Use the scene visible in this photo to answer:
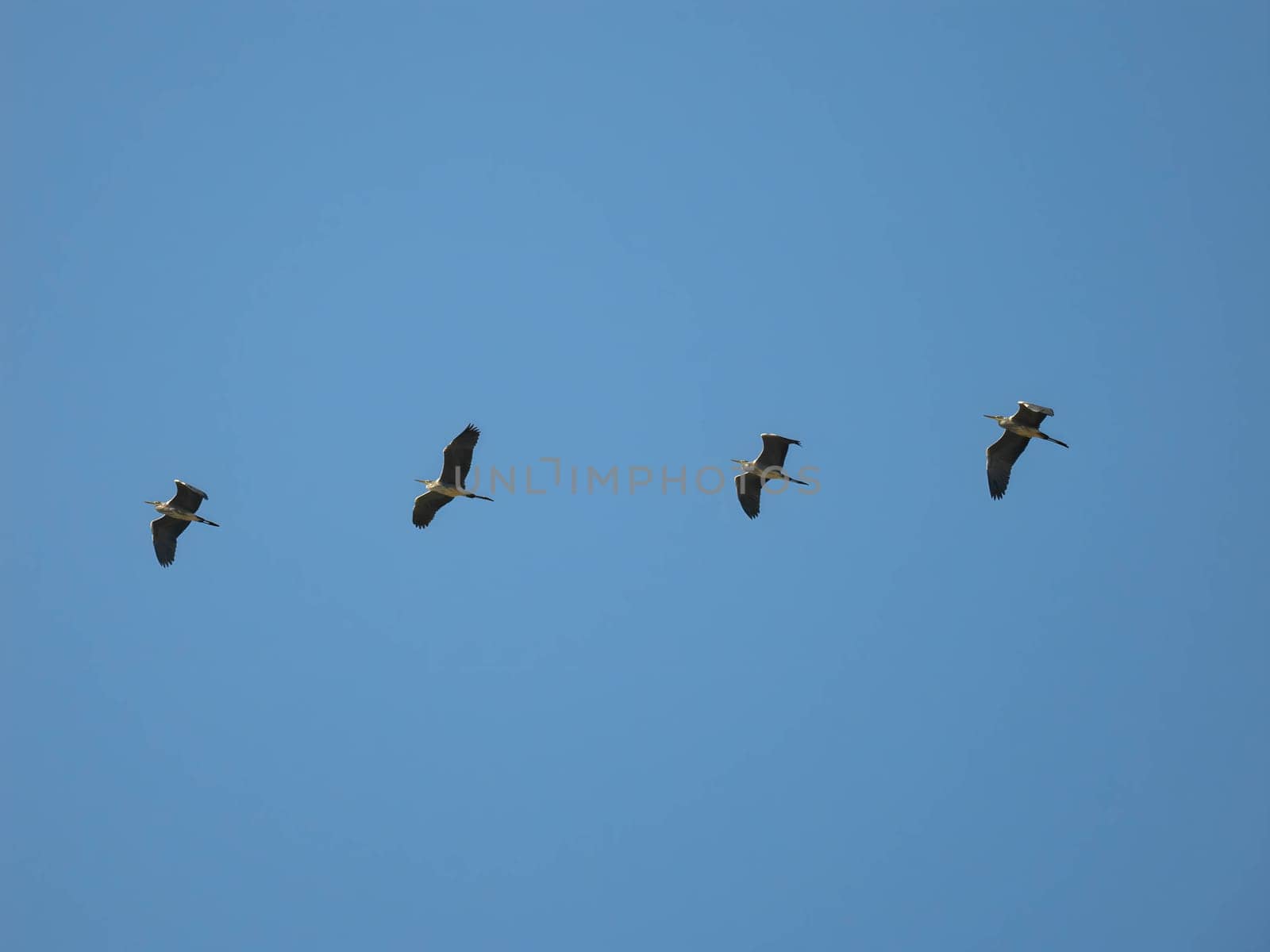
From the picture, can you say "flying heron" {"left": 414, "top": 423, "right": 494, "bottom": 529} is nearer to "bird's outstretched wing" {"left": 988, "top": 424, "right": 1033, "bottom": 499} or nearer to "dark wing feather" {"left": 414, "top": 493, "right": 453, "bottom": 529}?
"dark wing feather" {"left": 414, "top": 493, "right": 453, "bottom": 529}

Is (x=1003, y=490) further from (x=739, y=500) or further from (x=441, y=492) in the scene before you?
(x=441, y=492)

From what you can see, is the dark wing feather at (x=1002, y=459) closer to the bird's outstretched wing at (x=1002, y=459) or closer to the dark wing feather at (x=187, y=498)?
the bird's outstretched wing at (x=1002, y=459)

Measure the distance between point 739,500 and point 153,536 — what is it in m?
14.9

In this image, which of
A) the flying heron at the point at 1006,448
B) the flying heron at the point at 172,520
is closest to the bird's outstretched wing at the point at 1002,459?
the flying heron at the point at 1006,448

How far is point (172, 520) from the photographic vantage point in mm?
39781

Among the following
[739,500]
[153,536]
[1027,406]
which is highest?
[1027,406]

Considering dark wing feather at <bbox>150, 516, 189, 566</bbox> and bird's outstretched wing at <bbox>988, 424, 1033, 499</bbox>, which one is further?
dark wing feather at <bbox>150, 516, 189, 566</bbox>

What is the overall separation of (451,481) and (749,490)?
7.54 metres

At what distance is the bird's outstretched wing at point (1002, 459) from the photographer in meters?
38.4

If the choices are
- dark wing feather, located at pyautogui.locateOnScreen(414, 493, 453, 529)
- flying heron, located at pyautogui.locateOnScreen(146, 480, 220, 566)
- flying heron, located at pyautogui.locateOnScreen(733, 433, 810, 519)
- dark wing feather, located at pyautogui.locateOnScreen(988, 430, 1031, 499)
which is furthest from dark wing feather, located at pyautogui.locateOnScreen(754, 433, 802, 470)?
flying heron, located at pyautogui.locateOnScreen(146, 480, 220, 566)

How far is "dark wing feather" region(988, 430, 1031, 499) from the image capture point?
38.4 m

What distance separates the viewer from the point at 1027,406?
3675 centimetres

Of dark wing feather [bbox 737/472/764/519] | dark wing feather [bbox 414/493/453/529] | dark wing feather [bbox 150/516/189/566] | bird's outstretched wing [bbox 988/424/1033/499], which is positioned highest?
bird's outstretched wing [bbox 988/424/1033/499]

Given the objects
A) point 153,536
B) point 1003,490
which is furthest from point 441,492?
point 1003,490
